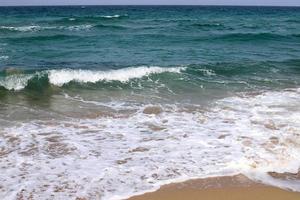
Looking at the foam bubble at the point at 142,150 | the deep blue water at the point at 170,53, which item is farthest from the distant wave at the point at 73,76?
the foam bubble at the point at 142,150

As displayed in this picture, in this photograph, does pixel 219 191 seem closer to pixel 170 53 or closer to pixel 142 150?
pixel 142 150

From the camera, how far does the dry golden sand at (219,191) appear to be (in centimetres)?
493

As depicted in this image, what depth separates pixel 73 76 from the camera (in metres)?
12.1

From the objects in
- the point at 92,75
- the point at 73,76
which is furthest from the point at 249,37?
the point at 73,76

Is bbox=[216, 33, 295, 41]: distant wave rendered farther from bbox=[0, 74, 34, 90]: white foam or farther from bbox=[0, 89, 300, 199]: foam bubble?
bbox=[0, 89, 300, 199]: foam bubble

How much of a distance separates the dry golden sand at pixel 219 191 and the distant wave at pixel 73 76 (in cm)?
716

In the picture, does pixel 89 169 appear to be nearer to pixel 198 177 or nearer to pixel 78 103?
pixel 198 177

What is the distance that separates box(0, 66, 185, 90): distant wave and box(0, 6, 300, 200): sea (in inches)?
1.1

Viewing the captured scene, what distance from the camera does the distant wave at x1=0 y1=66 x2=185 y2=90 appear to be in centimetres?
1138

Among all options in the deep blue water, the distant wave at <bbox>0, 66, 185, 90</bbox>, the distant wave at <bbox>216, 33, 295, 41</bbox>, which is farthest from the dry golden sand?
the distant wave at <bbox>216, 33, 295, 41</bbox>

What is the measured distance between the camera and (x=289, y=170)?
5.73 meters

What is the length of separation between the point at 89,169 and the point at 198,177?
57.6 inches

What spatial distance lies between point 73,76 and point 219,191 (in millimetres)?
7854

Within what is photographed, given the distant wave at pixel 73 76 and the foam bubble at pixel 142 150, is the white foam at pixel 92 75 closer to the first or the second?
the distant wave at pixel 73 76
